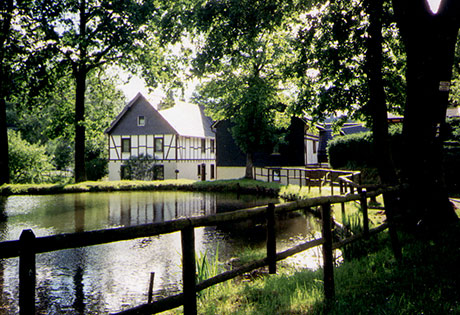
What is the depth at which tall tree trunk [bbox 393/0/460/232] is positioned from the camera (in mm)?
7371

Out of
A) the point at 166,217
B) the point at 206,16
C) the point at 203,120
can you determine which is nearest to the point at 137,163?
the point at 203,120

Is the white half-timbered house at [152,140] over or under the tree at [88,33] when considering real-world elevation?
under

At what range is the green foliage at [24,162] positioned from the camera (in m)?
31.2

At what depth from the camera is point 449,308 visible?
380cm

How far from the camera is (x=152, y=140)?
3778cm

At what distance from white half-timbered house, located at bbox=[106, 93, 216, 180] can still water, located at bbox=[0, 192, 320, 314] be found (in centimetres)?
1580

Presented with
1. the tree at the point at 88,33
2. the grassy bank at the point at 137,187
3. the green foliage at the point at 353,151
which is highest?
the tree at the point at 88,33

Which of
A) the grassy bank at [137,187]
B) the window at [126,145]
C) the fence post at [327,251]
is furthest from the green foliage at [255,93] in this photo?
the fence post at [327,251]

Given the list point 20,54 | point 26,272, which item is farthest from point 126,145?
point 26,272

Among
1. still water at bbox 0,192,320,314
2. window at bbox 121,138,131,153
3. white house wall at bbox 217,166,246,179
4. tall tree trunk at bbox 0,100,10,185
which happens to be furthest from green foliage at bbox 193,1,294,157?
tall tree trunk at bbox 0,100,10,185

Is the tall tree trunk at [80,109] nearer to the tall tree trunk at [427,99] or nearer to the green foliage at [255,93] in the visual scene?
the green foliage at [255,93]

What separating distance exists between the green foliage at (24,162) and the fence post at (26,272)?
111 feet

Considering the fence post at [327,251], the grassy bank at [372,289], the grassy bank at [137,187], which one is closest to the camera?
the grassy bank at [372,289]

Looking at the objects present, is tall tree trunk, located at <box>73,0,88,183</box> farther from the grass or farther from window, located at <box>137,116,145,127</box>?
the grass
